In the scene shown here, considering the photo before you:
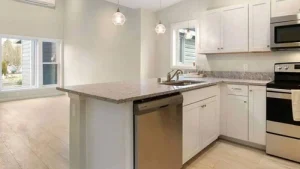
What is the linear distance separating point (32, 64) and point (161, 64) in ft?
15.7

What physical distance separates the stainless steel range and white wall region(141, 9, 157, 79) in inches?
115

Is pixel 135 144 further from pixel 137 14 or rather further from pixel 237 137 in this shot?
pixel 137 14

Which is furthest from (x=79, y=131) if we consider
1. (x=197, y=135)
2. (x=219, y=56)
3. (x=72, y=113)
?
(x=219, y=56)

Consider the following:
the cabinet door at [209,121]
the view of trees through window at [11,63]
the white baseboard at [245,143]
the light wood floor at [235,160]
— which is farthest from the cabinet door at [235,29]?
the view of trees through window at [11,63]

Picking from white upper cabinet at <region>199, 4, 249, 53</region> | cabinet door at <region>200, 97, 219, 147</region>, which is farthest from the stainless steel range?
white upper cabinet at <region>199, 4, 249, 53</region>

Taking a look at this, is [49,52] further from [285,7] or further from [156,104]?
[285,7]

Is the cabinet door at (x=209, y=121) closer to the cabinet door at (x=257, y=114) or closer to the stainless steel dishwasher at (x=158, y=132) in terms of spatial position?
the cabinet door at (x=257, y=114)

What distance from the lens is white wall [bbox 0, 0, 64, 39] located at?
6.32m

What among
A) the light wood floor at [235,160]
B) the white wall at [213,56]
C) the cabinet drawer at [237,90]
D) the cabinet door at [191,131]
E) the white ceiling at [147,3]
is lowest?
the light wood floor at [235,160]

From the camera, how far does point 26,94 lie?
22.9ft

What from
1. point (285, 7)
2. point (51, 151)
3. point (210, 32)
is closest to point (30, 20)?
point (51, 151)

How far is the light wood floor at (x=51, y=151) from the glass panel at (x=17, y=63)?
9.53 ft

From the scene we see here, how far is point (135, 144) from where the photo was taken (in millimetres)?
1800

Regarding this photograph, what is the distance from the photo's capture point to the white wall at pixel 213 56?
11.1ft
